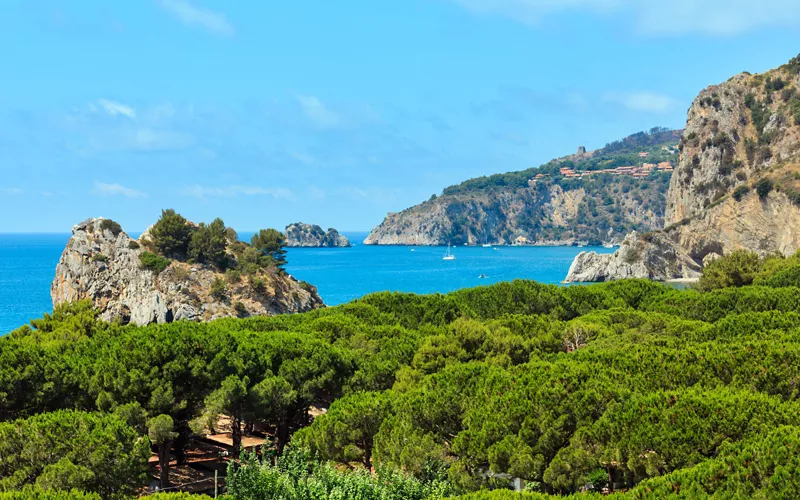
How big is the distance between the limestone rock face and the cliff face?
5412cm

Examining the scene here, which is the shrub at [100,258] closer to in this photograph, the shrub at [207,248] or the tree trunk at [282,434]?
the shrub at [207,248]

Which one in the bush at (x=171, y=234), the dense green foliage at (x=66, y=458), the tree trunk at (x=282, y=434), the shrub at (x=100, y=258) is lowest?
the tree trunk at (x=282, y=434)

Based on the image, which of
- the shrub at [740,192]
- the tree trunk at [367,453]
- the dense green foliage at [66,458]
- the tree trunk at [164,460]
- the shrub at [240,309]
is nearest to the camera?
the dense green foliage at [66,458]

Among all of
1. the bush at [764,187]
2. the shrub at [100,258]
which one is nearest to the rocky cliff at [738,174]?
the bush at [764,187]

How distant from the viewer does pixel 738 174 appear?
367 feet

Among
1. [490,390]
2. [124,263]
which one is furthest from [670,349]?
[124,263]

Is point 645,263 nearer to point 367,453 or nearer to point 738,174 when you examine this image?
point 738,174

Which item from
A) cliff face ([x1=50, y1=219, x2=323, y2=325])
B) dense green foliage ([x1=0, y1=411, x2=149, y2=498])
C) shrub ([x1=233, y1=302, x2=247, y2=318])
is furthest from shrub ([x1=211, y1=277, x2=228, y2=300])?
dense green foliage ([x1=0, y1=411, x2=149, y2=498])

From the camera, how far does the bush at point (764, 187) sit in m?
96.2

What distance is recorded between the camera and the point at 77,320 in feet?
112

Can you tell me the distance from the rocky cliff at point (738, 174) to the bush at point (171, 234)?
6376cm

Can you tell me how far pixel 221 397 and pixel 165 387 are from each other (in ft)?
5.20

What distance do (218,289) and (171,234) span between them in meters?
7.69

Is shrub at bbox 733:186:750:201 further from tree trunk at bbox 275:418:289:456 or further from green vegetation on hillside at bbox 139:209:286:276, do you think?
tree trunk at bbox 275:418:289:456
